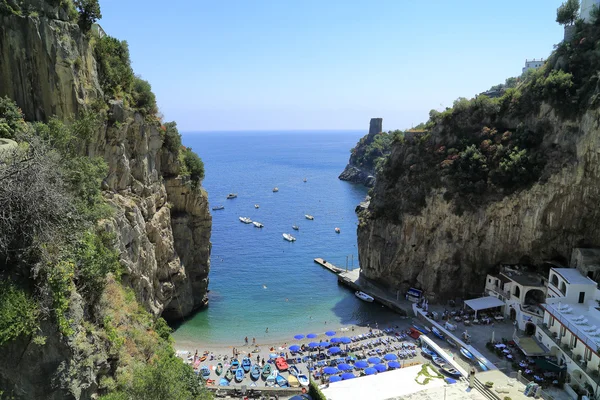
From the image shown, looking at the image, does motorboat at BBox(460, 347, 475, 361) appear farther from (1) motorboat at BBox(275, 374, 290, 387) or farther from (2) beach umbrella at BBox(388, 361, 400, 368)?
(1) motorboat at BBox(275, 374, 290, 387)

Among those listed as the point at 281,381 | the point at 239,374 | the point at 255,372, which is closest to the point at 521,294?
the point at 281,381

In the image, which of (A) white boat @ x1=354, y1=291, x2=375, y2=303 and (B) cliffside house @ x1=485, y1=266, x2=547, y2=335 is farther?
(A) white boat @ x1=354, y1=291, x2=375, y2=303

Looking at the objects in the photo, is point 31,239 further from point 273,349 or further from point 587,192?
point 587,192

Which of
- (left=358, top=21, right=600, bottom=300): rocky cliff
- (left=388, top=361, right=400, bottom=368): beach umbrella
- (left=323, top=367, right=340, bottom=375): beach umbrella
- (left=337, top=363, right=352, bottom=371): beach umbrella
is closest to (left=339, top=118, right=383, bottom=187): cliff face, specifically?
(left=358, top=21, right=600, bottom=300): rocky cliff

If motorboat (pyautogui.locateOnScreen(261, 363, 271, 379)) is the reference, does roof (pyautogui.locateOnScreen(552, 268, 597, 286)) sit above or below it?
above

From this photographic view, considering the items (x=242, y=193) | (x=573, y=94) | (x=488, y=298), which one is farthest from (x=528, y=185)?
(x=242, y=193)
